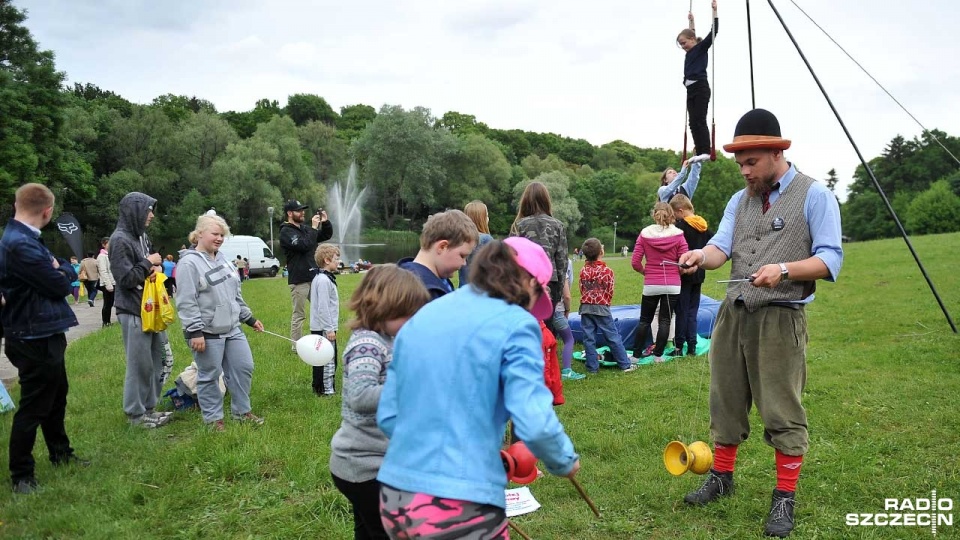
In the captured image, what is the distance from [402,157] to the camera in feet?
211

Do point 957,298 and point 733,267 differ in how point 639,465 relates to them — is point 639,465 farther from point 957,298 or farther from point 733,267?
point 957,298

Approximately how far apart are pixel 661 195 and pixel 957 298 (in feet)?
26.8

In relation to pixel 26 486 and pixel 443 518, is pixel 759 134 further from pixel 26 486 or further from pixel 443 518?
pixel 26 486

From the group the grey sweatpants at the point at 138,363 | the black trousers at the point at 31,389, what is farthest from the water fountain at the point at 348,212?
the black trousers at the point at 31,389

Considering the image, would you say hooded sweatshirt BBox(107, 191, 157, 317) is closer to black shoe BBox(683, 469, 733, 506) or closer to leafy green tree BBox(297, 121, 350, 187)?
black shoe BBox(683, 469, 733, 506)

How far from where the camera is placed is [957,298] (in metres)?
12.2

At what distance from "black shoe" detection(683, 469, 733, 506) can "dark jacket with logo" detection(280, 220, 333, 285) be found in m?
5.74

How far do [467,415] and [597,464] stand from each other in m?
3.15

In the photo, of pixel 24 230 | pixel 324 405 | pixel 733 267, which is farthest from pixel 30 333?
pixel 733 267

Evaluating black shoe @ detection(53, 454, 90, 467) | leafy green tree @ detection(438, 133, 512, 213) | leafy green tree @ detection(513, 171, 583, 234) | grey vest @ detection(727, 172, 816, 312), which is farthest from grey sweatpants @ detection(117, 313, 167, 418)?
leafy green tree @ detection(513, 171, 583, 234)

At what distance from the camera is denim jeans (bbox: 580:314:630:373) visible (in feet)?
26.6

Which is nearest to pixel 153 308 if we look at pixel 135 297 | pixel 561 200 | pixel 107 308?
pixel 135 297

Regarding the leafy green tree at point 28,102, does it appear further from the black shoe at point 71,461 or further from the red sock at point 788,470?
the red sock at point 788,470

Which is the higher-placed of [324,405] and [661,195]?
[661,195]
